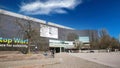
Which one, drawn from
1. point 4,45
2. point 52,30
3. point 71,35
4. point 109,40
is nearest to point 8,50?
point 4,45

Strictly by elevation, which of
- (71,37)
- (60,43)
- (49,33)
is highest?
(49,33)

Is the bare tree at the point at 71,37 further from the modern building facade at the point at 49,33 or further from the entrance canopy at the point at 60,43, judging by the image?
the entrance canopy at the point at 60,43

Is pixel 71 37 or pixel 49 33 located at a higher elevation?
pixel 49 33

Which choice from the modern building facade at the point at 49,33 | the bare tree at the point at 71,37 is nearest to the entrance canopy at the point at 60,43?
the modern building facade at the point at 49,33

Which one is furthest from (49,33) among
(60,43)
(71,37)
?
(71,37)

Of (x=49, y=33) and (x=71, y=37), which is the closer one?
(x=49, y=33)

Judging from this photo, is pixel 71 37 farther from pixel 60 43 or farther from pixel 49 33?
pixel 49 33

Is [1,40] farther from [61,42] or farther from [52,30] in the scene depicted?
[61,42]

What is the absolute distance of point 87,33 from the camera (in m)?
164

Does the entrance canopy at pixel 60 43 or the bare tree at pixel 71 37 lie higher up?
the bare tree at pixel 71 37

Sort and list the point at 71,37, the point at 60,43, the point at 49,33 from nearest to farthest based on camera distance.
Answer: the point at 49,33, the point at 60,43, the point at 71,37

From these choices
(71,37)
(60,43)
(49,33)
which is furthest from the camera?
(71,37)

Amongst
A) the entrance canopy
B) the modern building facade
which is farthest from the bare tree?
the entrance canopy

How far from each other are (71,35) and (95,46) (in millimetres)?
39177
